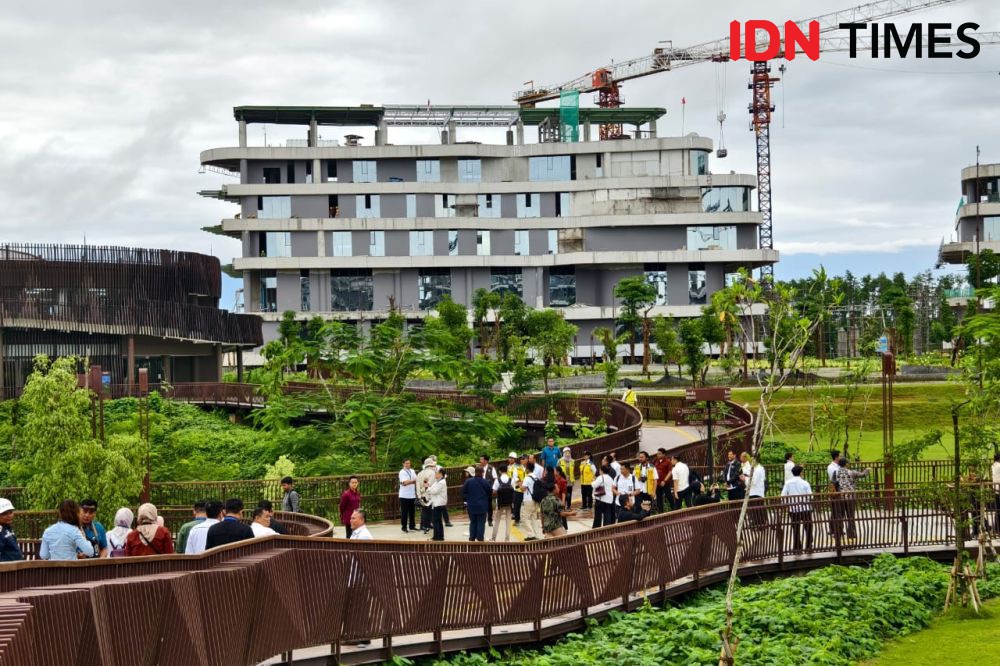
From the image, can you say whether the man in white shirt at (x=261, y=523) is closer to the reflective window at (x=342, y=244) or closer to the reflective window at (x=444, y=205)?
the reflective window at (x=342, y=244)

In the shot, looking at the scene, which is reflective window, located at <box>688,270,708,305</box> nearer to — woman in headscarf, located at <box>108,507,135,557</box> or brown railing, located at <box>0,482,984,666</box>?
brown railing, located at <box>0,482,984,666</box>

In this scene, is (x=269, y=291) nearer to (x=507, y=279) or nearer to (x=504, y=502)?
(x=507, y=279)

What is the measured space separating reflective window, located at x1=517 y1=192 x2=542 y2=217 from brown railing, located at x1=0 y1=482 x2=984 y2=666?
71.7 metres

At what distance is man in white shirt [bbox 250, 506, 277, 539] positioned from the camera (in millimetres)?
13883

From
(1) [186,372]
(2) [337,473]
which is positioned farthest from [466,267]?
(2) [337,473]

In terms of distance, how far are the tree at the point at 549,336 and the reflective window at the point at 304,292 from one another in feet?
78.6

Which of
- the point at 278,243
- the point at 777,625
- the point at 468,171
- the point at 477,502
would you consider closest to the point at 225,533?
the point at 777,625

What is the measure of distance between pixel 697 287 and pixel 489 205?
54.3 ft

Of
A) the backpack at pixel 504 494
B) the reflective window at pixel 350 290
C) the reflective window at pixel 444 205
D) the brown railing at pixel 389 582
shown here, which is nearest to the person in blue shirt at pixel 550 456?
the backpack at pixel 504 494

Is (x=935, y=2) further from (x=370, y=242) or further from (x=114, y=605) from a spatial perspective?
(x=114, y=605)

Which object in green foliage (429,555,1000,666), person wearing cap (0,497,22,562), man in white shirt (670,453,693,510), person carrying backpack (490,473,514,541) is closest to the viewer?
person wearing cap (0,497,22,562)

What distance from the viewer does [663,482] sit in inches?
923

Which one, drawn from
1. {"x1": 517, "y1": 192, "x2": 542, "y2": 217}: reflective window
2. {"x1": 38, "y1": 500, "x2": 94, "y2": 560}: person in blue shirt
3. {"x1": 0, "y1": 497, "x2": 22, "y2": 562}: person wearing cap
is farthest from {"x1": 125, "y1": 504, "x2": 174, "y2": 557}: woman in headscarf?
{"x1": 517, "y1": 192, "x2": 542, "y2": 217}: reflective window

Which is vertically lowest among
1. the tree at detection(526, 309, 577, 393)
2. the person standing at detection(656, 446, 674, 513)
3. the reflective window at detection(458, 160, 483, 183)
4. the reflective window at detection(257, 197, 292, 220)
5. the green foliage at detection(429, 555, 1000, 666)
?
the green foliage at detection(429, 555, 1000, 666)
